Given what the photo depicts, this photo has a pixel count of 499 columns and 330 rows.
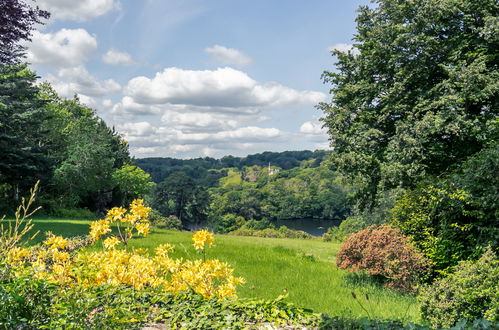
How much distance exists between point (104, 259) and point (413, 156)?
10883mm

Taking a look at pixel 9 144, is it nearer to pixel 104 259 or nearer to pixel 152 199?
pixel 104 259

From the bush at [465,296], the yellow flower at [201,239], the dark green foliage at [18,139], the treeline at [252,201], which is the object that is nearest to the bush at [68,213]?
the dark green foliage at [18,139]

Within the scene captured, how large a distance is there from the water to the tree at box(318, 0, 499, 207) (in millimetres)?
68127

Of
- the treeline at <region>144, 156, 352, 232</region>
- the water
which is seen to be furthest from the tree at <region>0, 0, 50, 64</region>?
the water

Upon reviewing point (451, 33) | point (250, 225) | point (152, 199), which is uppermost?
point (451, 33)

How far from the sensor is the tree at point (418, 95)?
1153 centimetres

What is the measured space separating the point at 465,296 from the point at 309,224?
291ft

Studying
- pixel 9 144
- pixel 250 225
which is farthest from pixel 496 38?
pixel 250 225

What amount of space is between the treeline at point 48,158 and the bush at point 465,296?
24.2 meters

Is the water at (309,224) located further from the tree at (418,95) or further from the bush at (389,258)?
the bush at (389,258)

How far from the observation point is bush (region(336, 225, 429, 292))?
27.9 feet

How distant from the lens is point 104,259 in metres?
4.20

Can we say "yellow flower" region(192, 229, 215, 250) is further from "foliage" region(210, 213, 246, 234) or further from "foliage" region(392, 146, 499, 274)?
"foliage" region(210, 213, 246, 234)

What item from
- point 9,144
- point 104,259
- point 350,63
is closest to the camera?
point 104,259
